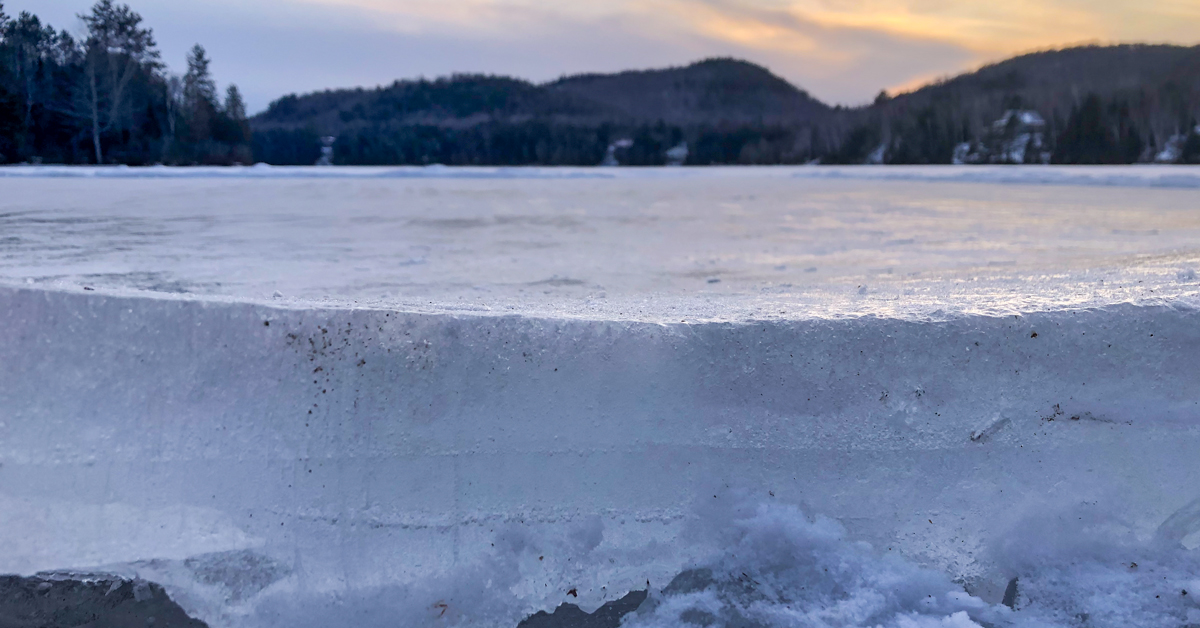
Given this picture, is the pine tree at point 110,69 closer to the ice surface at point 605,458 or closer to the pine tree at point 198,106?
the pine tree at point 198,106

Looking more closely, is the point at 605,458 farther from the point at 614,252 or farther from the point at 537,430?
the point at 614,252

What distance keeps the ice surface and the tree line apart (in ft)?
85.7

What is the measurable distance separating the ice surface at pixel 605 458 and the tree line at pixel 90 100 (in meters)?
26.1

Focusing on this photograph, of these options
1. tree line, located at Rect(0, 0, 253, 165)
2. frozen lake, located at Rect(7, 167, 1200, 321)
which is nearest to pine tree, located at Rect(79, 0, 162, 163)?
tree line, located at Rect(0, 0, 253, 165)

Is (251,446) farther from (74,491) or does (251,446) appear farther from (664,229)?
(664,229)

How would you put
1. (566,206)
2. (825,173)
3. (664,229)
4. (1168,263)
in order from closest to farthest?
(1168,263)
(664,229)
(566,206)
(825,173)

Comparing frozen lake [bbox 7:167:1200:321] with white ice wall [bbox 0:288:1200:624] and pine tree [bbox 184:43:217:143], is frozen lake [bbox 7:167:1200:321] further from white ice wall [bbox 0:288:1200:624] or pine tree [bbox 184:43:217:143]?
Result: pine tree [bbox 184:43:217:143]

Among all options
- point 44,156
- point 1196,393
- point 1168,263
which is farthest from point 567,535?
point 44,156

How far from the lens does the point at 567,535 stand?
162 cm

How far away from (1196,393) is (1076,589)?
632 millimetres

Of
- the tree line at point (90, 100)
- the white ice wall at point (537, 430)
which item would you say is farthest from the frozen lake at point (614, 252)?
the tree line at point (90, 100)

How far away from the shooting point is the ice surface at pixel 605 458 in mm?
1560

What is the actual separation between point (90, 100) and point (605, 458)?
92.8 feet

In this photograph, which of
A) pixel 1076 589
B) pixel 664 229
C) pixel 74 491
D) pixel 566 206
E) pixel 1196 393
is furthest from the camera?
pixel 566 206
